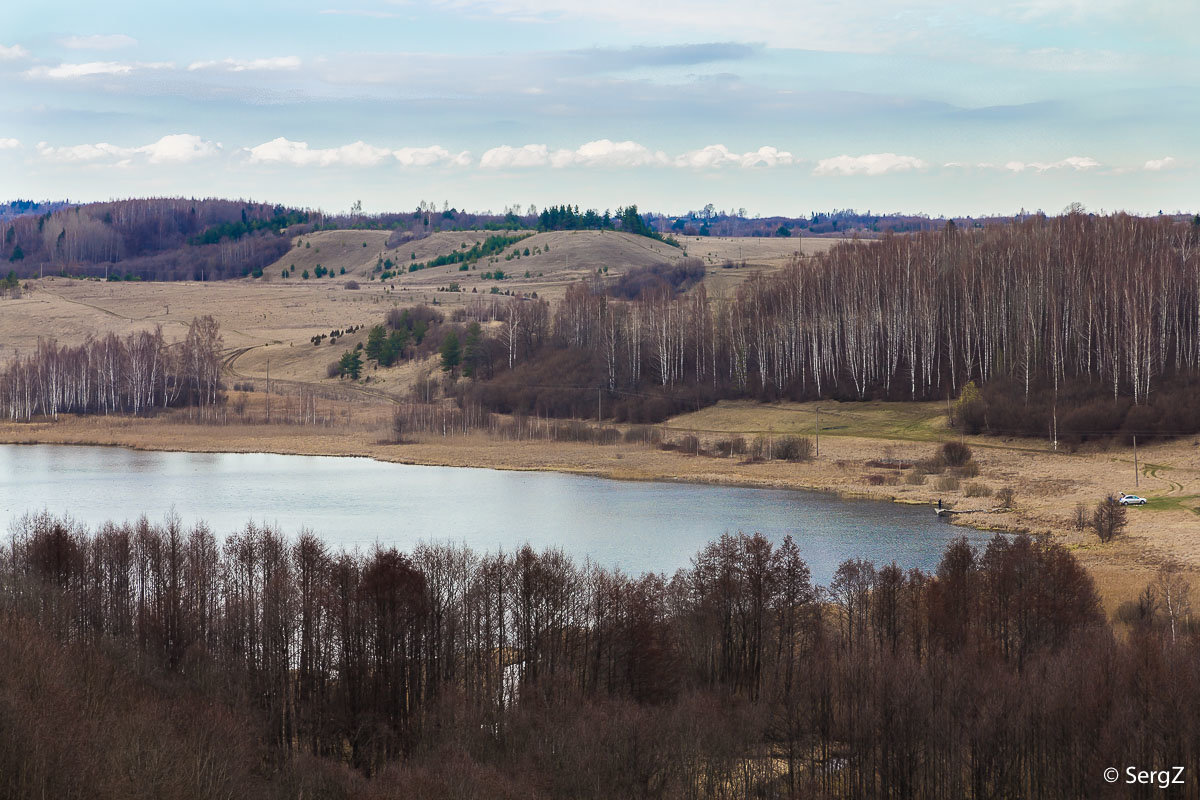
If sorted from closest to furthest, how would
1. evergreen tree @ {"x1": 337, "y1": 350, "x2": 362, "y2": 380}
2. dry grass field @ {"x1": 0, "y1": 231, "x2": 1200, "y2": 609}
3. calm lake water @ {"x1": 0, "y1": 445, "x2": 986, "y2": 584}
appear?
calm lake water @ {"x1": 0, "y1": 445, "x2": 986, "y2": 584}
dry grass field @ {"x1": 0, "y1": 231, "x2": 1200, "y2": 609}
evergreen tree @ {"x1": 337, "y1": 350, "x2": 362, "y2": 380}

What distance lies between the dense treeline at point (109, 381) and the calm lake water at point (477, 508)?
23.6 meters

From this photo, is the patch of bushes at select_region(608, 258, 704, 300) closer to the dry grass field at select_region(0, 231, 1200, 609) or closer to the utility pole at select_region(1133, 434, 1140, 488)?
the dry grass field at select_region(0, 231, 1200, 609)

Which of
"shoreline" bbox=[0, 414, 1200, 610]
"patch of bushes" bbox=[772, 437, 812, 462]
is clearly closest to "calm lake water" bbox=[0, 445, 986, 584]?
"shoreline" bbox=[0, 414, 1200, 610]

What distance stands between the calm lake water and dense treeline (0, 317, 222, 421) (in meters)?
23.6

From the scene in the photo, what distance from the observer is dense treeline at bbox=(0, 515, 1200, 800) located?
2408cm

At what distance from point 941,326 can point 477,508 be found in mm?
44659

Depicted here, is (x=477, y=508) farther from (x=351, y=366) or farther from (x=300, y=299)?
(x=300, y=299)

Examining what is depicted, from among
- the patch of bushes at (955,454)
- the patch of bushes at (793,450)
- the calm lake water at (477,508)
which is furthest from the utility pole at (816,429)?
the calm lake water at (477,508)

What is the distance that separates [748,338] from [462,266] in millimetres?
91905

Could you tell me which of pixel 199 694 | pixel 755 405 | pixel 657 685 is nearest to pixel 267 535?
pixel 199 694

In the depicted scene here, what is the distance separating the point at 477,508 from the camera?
5684 cm

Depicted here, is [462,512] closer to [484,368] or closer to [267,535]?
[267,535]

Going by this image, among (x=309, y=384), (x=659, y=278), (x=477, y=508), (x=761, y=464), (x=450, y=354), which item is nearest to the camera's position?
(x=477, y=508)

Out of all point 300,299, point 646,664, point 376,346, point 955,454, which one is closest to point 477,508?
point 646,664
